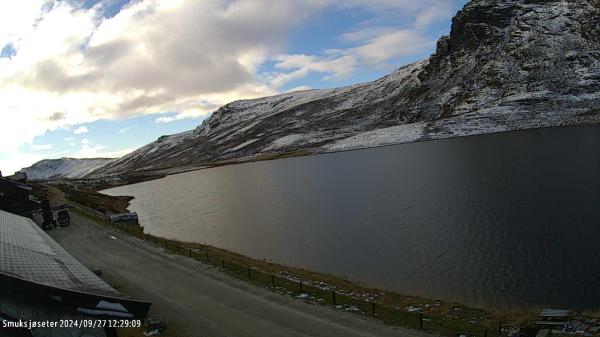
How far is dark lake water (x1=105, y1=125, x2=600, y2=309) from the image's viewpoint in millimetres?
30797

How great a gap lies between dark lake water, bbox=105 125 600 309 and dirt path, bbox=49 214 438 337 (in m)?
9.10

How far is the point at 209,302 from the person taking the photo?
27859mm

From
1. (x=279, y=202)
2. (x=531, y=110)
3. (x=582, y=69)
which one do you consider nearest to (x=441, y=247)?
(x=279, y=202)

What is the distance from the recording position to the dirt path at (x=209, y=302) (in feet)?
75.8

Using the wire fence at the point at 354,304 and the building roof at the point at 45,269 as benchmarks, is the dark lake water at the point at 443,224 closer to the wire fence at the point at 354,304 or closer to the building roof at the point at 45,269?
the wire fence at the point at 354,304

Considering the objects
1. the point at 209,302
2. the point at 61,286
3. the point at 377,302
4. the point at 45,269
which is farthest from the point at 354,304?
the point at 45,269

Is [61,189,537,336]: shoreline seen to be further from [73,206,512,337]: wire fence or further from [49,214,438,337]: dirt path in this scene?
[49,214,438,337]: dirt path

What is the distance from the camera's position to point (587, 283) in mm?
28016

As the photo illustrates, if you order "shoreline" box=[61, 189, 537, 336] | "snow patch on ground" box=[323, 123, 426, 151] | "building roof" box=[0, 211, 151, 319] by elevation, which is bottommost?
"shoreline" box=[61, 189, 537, 336]

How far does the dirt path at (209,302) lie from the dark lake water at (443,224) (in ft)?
29.8

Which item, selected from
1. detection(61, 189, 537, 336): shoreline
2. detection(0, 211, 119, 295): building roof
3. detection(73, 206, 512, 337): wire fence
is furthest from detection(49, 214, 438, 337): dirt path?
detection(0, 211, 119, 295): building roof

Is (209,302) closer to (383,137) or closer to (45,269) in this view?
(45,269)

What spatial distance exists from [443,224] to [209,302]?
2789 centimetres

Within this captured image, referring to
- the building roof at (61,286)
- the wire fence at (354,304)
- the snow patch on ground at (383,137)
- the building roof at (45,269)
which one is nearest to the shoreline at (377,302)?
the wire fence at (354,304)
